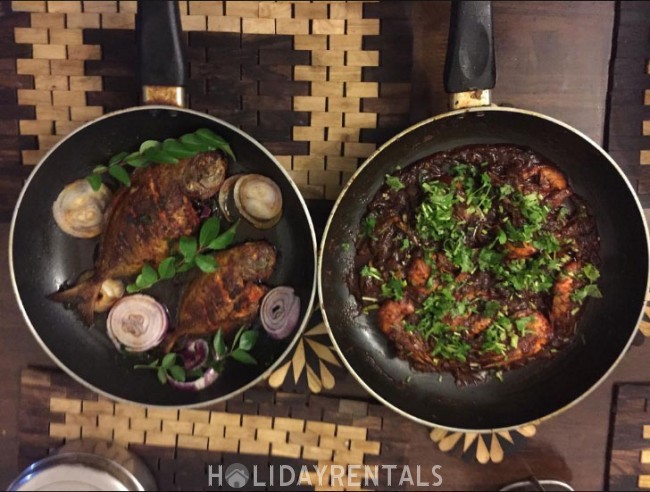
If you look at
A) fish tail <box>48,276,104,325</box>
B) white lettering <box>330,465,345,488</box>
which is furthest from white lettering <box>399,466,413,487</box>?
fish tail <box>48,276,104,325</box>

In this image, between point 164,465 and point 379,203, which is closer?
point 379,203

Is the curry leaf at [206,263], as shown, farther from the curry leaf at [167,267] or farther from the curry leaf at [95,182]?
the curry leaf at [95,182]

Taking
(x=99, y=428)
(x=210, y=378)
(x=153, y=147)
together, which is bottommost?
(x=99, y=428)

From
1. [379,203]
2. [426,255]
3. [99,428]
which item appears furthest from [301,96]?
[99,428]

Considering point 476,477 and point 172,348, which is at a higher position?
point 172,348

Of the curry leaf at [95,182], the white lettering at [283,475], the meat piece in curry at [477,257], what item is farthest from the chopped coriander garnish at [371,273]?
the curry leaf at [95,182]

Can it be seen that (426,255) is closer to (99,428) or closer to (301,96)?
(301,96)
